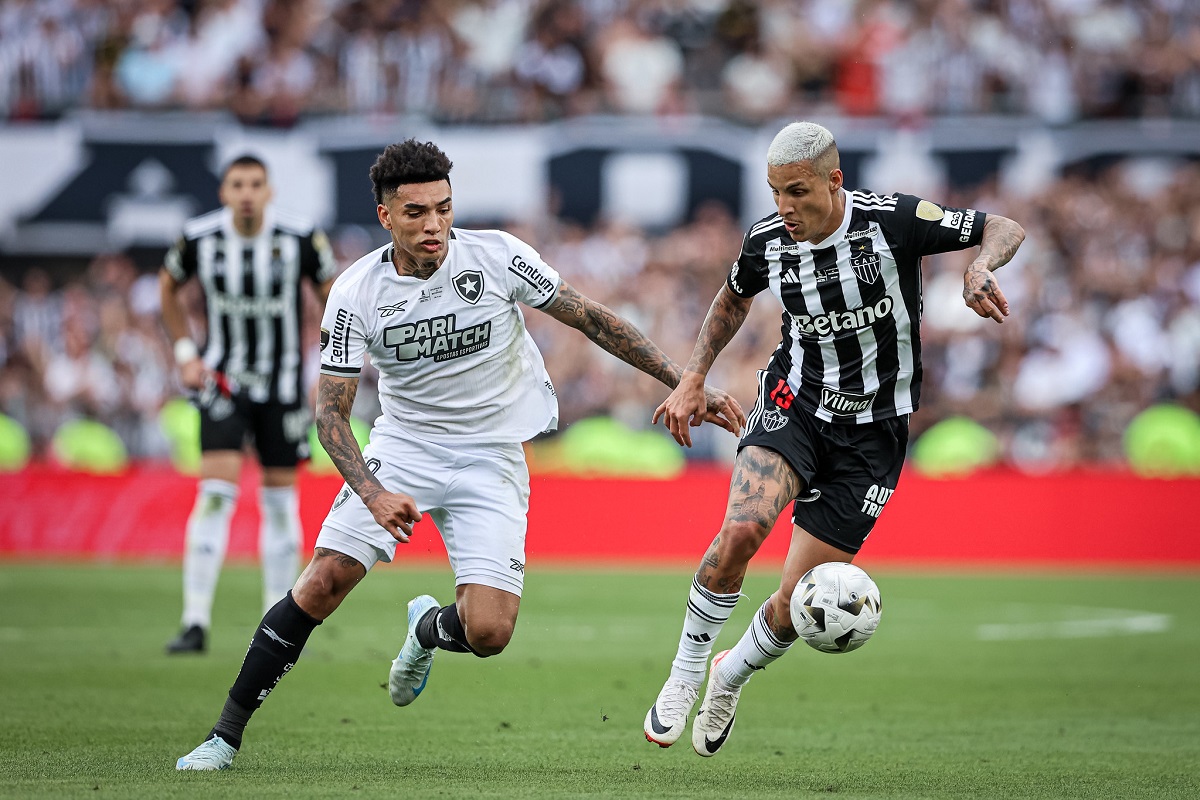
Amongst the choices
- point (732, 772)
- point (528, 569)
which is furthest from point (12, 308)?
point (732, 772)

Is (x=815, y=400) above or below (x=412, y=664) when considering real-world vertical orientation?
above

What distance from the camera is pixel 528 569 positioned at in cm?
1631

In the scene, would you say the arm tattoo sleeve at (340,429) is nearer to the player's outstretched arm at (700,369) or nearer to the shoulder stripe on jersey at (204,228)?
the player's outstretched arm at (700,369)

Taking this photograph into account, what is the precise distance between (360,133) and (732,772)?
605 inches

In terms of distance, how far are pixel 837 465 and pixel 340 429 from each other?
216cm

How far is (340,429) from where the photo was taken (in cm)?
631

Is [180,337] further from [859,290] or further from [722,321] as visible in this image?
[859,290]

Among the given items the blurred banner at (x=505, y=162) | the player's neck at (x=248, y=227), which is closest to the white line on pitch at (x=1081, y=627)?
the player's neck at (x=248, y=227)

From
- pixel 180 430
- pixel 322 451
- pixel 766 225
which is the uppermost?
pixel 766 225

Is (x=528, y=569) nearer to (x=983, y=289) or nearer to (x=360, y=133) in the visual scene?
(x=360, y=133)

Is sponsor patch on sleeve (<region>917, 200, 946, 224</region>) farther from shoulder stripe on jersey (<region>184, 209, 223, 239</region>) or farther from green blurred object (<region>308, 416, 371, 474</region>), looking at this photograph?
green blurred object (<region>308, 416, 371, 474</region>)

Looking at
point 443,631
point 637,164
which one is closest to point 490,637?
point 443,631

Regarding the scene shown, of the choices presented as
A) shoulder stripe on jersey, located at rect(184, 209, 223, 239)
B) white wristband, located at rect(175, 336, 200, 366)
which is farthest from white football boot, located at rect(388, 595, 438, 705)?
shoulder stripe on jersey, located at rect(184, 209, 223, 239)

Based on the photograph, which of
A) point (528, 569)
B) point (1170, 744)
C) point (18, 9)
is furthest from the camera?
point (18, 9)
